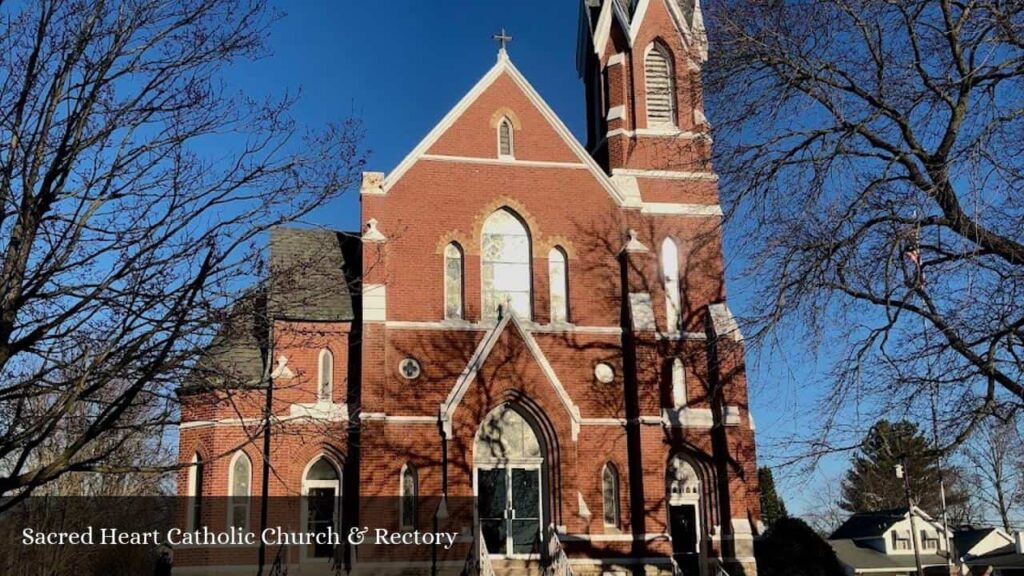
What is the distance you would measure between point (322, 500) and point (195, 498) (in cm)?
281

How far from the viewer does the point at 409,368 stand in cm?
2242

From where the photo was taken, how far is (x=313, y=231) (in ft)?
84.2

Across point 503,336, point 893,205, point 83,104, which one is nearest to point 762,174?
point 893,205

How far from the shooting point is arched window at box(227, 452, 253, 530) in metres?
21.8

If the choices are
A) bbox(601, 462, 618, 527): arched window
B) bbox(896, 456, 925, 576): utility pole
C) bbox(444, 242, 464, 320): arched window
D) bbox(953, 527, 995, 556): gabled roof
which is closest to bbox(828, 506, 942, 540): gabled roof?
bbox(953, 527, 995, 556): gabled roof

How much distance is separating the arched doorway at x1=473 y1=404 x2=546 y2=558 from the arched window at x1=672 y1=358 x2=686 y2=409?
11.4 feet

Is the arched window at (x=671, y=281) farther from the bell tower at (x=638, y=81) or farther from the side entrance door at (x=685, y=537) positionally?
the side entrance door at (x=685, y=537)

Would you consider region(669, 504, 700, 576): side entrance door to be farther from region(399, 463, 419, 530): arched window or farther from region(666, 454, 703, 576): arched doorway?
region(399, 463, 419, 530): arched window

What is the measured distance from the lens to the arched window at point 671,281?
79.3ft

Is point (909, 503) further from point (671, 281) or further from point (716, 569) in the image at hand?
point (671, 281)

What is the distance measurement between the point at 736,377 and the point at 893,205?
12.8m

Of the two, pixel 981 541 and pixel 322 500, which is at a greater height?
pixel 322 500

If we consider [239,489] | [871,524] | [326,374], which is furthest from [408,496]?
[871,524]

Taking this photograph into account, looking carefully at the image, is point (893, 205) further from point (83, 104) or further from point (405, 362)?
point (405, 362)
